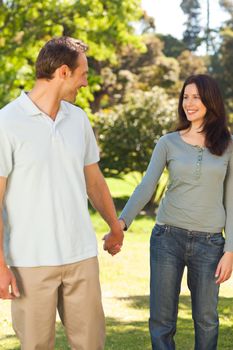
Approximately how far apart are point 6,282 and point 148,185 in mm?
1168

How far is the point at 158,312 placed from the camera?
148 inches

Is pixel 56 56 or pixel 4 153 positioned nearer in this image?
pixel 4 153

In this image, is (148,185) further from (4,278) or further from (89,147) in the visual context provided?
(4,278)

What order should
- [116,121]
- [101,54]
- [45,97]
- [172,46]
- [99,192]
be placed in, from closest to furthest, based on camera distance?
1. [45,97]
2. [99,192]
3. [101,54]
4. [116,121]
5. [172,46]

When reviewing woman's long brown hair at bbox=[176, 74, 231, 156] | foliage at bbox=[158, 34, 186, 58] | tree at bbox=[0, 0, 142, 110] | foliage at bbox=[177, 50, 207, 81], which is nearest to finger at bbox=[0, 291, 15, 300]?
woman's long brown hair at bbox=[176, 74, 231, 156]

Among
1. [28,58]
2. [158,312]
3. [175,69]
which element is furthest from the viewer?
[175,69]

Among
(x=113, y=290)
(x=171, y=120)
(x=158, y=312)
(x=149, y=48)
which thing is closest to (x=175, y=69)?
(x=149, y=48)

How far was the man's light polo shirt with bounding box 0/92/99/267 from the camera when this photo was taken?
2.96 metres

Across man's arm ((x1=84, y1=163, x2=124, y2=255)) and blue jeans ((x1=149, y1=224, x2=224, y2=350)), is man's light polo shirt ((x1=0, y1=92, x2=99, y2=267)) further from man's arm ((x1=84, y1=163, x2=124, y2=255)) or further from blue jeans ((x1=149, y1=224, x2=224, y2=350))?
blue jeans ((x1=149, y1=224, x2=224, y2=350))

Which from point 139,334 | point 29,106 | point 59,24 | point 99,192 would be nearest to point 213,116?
point 99,192

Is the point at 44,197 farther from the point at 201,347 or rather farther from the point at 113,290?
the point at 113,290

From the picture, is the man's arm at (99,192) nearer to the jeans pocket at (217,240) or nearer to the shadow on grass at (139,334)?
the jeans pocket at (217,240)

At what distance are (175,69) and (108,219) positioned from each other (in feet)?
106

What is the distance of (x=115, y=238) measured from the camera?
3.66 metres
